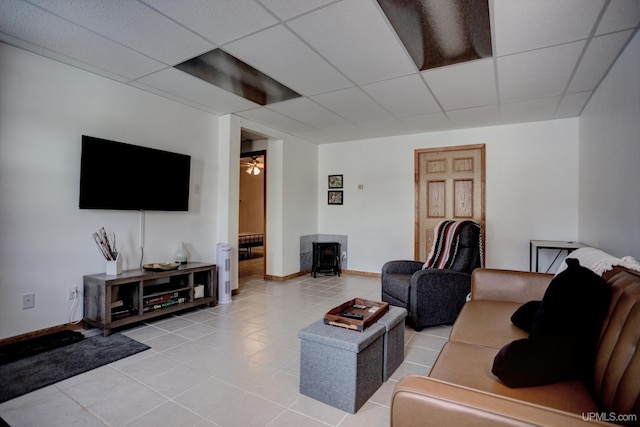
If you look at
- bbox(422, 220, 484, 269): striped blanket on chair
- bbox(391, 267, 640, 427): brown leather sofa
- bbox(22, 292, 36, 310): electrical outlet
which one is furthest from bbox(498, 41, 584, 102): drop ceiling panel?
bbox(22, 292, 36, 310): electrical outlet

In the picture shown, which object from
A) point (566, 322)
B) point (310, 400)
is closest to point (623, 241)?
point (566, 322)

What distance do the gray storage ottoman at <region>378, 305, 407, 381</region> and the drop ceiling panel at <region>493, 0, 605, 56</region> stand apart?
6.99 feet

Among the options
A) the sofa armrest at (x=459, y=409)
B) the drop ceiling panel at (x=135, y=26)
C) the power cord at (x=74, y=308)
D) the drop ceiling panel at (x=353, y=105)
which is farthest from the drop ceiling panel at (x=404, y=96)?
the power cord at (x=74, y=308)

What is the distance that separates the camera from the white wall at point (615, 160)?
2271 millimetres

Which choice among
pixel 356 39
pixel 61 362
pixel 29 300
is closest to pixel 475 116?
pixel 356 39

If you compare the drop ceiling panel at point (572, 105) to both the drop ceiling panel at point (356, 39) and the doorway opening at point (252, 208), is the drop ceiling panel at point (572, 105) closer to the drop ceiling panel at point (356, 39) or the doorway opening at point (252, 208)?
the drop ceiling panel at point (356, 39)

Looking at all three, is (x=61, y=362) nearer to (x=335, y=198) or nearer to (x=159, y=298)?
(x=159, y=298)

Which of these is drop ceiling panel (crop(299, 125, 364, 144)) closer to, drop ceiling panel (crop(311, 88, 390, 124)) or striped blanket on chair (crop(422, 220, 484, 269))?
drop ceiling panel (crop(311, 88, 390, 124))

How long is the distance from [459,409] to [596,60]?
10.6 feet

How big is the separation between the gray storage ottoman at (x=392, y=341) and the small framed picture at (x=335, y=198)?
376 centimetres

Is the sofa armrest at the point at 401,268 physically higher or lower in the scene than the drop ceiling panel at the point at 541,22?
lower

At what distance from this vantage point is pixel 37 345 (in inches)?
100

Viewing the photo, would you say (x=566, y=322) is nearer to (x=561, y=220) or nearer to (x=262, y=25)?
(x=262, y=25)

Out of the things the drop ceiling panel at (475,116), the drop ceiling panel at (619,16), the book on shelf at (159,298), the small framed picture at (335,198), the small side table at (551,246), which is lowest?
the book on shelf at (159,298)
